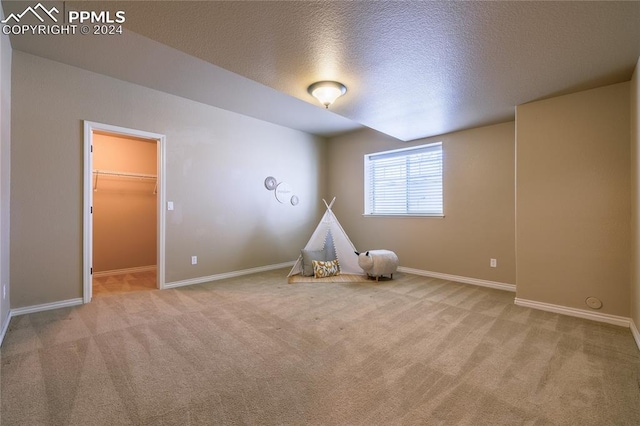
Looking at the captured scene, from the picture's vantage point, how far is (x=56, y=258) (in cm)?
303

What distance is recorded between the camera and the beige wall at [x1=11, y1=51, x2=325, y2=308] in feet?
9.44

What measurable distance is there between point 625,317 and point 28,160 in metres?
5.96

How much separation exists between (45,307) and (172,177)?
1929 mm

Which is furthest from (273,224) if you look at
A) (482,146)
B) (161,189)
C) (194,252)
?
(482,146)

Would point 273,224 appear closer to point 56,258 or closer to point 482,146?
point 56,258

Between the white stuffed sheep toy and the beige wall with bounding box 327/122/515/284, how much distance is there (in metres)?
0.72

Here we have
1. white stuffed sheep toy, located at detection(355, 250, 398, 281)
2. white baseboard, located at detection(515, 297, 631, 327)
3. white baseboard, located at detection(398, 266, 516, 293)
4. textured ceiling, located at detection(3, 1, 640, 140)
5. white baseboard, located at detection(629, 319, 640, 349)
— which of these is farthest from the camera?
white stuffed sheep toy, located at detection(355, 250, 398, 281)

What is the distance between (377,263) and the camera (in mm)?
4160

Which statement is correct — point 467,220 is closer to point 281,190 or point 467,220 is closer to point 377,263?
point 377,263

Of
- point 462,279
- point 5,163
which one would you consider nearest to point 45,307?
point 5,163

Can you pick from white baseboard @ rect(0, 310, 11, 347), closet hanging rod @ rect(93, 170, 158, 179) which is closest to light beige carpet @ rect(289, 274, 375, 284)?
white baseboard @ rect(0, 310, 11, 347)

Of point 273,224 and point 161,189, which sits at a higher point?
point 161,189

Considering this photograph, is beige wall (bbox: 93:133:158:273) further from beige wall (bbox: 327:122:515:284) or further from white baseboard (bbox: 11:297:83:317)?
beige wall (bbox: 327:122:515:284)

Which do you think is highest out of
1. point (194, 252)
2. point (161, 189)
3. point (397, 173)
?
point (397, 173)
